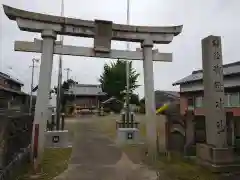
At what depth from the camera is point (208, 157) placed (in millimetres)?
9367

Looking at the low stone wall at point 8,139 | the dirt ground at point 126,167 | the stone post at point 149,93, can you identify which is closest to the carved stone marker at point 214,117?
the dirt ground at point 126,167

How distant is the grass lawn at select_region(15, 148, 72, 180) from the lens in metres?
8.05

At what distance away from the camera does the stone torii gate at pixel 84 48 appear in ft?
33.4

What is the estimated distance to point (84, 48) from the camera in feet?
36.1

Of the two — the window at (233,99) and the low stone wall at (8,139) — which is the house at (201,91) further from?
the low stone wall at (8,139)

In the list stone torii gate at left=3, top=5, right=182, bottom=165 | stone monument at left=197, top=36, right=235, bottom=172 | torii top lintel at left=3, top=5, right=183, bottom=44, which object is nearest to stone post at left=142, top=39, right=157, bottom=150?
stone torii gate at left=3, top=5, right=182, bottom=165

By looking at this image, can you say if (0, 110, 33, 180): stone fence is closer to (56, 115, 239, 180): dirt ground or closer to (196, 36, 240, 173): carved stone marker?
(56, 115, 239, 180): dirt ground

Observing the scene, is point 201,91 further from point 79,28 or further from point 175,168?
point 79,28

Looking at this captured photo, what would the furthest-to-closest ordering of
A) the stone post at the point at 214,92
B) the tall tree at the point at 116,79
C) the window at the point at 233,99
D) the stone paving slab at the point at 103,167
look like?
the tall tree at the point at 116,79, the window at the point at 233,99, the stone post at the point at 214,92, the stone paving slab at the point at 103,167

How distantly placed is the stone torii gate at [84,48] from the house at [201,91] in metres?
4.20

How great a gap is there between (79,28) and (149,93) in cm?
428

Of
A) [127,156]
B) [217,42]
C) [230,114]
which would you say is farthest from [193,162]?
[217,42]

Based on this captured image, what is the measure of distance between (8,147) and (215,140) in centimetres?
725

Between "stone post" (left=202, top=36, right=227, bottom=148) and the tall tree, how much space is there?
39029 mm
